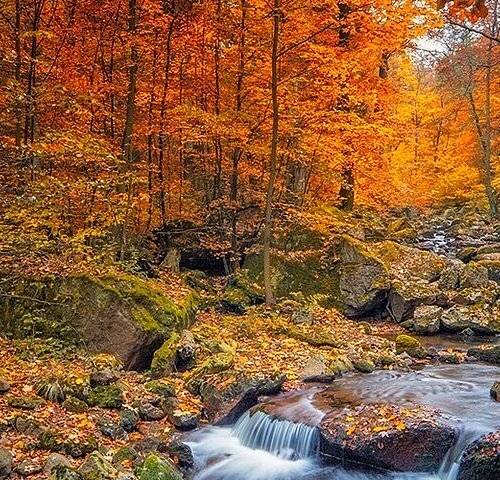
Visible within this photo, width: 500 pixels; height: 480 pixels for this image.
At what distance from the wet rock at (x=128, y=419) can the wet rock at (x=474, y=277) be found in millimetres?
10253

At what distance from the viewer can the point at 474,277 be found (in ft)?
45.6

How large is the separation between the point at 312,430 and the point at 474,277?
9097 mm

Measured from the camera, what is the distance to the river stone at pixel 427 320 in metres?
12.0

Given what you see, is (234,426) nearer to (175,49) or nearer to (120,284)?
(120,284)

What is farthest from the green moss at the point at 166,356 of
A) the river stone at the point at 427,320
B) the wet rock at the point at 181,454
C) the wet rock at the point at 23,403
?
the river stone at the point at 427,320

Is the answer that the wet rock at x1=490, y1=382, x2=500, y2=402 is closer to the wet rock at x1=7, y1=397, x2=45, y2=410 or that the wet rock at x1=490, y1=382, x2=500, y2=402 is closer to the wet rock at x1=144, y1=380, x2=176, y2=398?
the wet rock at x1=144, y1=380, x2=176, y2=398

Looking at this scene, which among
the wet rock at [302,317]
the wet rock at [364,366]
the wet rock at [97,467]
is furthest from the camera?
the wet rock at [302,317]

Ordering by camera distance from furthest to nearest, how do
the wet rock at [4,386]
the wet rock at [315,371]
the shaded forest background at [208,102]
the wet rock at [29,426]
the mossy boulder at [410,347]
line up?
1. the shaded forest background at [208,102]
2. the mossy boulder at [410,347]
3. the wet rock at [315,371]
4. the wet rock at [4,386]
5. the wet rock at [29,426]

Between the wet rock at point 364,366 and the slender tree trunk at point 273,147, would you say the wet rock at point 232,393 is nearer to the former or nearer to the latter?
the wet rock at point 364,366

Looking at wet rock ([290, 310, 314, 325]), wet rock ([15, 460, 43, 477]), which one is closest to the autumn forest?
wet rock ([15, 460, 43, 477])

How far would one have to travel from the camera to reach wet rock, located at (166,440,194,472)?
6.15 m

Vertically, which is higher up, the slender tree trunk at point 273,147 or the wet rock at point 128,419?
the slender tree trunk at point 273,147

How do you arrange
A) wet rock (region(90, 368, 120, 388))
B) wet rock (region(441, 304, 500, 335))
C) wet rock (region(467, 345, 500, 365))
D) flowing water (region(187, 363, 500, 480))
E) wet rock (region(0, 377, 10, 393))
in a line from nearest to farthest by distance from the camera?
flowing water (region(187, 363, 500, 480)) < wet rock (region(0, 377, 10, 393)) < wet rock (region(90, 368, 120, 388)) < wet rock (region(467, 345, 500, 365)) < wet rock (region(441, 304, 500, 335))

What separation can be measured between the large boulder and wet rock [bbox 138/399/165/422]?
1485mm
